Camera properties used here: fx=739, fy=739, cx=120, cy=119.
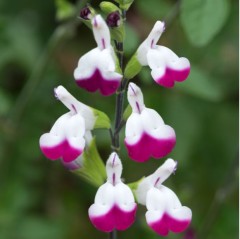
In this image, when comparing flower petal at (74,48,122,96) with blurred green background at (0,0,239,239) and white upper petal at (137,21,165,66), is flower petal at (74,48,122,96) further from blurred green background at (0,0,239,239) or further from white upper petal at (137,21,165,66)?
blurred green background at (0,0,239,239)

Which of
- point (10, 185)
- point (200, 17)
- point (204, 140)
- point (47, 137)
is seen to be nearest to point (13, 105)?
point (10, 185)

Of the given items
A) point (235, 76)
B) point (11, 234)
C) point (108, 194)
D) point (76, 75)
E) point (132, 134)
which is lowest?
point (11, 234)

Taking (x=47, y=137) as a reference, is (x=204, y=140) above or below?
below

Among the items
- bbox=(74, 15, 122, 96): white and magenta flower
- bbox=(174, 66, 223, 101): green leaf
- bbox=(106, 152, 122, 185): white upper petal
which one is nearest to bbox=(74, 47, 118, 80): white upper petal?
bbox=(74, 15, 122, 96): white and magenta flower

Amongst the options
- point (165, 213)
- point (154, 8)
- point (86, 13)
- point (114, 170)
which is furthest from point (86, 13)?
point (154, 8)

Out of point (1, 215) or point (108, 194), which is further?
point (1, 215)

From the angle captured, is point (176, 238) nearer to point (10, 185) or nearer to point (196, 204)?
point (196, 204)
